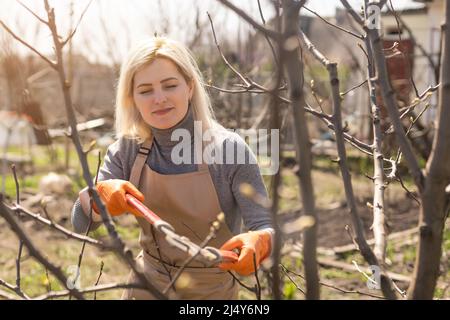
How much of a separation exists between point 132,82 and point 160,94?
0.50ft

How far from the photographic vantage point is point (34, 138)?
38.8 feet

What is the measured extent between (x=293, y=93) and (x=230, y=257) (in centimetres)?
79

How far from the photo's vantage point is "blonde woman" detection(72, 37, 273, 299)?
2209mm

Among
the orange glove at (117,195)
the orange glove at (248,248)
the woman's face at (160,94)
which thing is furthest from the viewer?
the woman's face at (160,94)

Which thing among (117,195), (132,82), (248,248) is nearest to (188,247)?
(248,248)

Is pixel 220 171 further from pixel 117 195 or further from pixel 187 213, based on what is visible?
pixel 117 195

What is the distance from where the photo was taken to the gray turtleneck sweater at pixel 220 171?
2100 mm

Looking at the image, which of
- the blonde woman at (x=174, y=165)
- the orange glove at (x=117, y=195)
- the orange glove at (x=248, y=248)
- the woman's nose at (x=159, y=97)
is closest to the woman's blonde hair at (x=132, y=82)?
the blonde woman at (x=174, y=165)

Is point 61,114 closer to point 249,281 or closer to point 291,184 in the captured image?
point 291,184

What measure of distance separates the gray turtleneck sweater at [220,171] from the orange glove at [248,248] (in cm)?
21

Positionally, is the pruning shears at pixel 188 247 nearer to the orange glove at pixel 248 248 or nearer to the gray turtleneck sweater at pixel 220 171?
the orange glove at pixel 248 248

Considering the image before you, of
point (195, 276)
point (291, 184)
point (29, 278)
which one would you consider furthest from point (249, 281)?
point (291, 184)

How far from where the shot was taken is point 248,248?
5.47 feet

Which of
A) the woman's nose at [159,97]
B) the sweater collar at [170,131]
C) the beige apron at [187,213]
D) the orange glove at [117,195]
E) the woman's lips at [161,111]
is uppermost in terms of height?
the woman's nose at [159,97]
